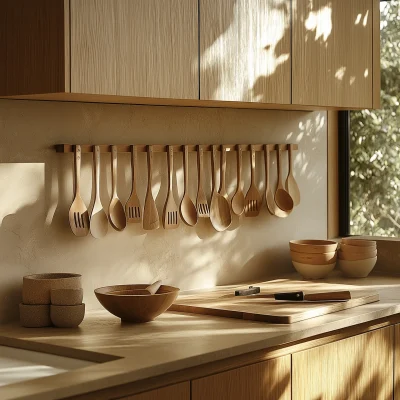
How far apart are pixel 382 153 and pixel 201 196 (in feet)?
3.69

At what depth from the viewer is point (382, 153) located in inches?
163

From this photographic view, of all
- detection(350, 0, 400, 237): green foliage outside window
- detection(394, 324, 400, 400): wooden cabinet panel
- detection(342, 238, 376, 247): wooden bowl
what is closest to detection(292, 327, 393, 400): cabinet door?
detection(394, 324, 400, 400): wooden cabinet panel

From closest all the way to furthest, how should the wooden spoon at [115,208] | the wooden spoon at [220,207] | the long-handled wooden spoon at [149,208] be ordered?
the wooden spoon at [115,208] < the long-handled wooden spoon at [149,208] < the wooden spoon at [220,207]

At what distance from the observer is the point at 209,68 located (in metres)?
2.93

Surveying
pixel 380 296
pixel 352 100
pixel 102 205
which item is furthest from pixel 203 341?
pixel 352 100

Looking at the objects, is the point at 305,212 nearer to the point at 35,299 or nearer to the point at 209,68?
the point at 209,68

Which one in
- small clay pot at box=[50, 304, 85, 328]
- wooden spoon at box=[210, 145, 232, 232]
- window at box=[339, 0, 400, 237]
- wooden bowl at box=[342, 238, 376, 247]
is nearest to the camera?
small clay pot at box=[50, 304, 85, 328]

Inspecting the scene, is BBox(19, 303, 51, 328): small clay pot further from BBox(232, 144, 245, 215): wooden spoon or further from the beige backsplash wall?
BBox(232, 144, 245, 215): wooden spoon

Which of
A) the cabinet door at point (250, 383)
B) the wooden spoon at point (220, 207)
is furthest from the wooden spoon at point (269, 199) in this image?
the cabinet door at point (250, 383)

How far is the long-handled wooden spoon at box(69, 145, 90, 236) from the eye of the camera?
9.73 ft

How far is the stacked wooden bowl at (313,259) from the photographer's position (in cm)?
368

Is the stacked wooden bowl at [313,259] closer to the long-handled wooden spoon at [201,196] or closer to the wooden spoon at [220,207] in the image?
the wooden spoon at [220,207]

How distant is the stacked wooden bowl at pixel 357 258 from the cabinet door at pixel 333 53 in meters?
0.60

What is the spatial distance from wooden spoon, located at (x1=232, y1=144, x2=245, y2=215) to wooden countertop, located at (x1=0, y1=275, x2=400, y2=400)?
2.38 ft
